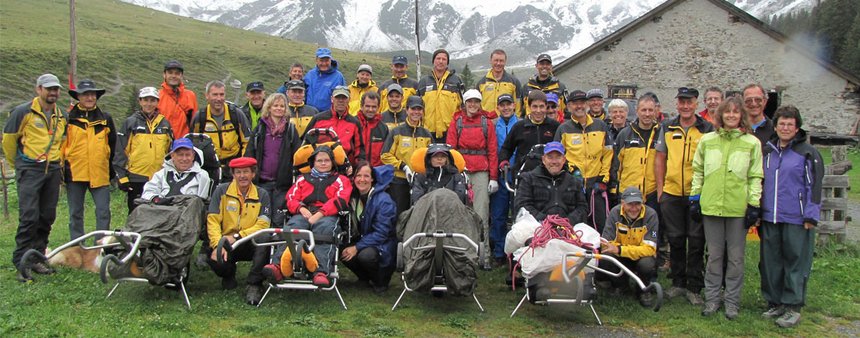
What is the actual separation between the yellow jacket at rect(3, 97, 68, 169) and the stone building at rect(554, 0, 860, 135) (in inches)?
709

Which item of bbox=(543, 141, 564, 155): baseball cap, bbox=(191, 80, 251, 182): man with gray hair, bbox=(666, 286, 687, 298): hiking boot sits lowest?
bbox=(666, 286, 687, 298): hiking boot

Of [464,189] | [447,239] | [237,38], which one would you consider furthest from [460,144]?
[237,38]

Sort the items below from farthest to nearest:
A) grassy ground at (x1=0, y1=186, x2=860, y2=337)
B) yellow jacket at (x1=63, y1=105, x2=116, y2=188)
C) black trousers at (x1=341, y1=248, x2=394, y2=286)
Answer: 1. yellow jacket at (x1=63, y1=105, x2=116, y2=188)
2. black trousers at (x1=341, y1=248, x2=394, y2=286)
3. grassy ground at (x1=0, y1=186, x2=860, y2=337)

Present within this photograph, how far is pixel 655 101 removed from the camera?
7250 millimetres

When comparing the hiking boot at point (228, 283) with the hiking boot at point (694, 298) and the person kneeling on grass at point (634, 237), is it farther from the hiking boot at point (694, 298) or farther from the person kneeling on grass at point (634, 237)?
the hiking boot at point (694, 298)

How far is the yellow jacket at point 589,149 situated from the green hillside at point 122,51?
77.8 ft

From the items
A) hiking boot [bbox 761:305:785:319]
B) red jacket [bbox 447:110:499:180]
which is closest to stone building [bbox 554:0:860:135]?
red jacket [bbox 447:110:499:180]

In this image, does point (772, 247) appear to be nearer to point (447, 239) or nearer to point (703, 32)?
point (447, 239)

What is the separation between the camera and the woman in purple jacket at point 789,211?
19.7 ft

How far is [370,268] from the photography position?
680 cm

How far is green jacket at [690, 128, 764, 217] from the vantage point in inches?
239

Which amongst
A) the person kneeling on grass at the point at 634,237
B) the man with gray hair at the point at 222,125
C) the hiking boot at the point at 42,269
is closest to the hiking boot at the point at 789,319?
the person kneeling on grass at the point at 634,237

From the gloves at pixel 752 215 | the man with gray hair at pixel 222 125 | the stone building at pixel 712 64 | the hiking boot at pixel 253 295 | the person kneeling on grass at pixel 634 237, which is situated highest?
the stone building at pixel 712 64

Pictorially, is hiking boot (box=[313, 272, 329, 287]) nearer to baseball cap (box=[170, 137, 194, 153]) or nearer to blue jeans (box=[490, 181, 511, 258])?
baseball cap (box=[170, 137, 194, 153])
